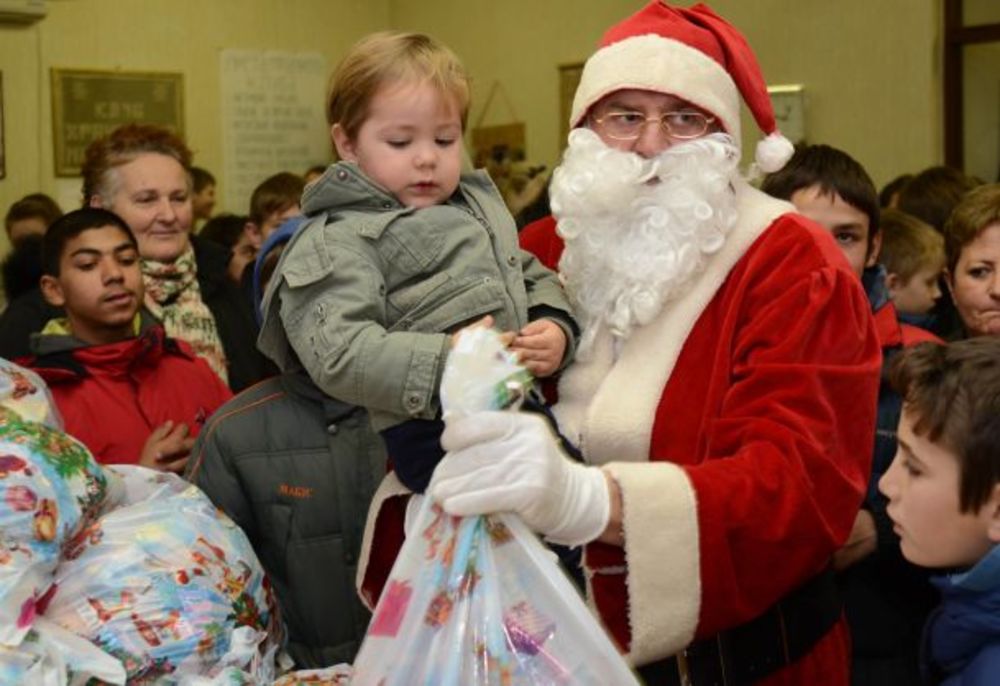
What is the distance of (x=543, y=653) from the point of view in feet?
5.31

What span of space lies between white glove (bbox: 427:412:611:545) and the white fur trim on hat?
685mm

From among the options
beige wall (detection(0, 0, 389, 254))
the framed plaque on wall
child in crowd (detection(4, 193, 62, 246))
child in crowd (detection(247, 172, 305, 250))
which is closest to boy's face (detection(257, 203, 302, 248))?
child in crowd (detection(247, 172, 305, 250))

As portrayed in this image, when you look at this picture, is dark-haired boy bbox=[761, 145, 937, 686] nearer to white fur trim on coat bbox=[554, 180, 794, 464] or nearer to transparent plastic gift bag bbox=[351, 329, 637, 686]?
Answer: white fur trim on coat bbox=[554, 180, 794, 464]

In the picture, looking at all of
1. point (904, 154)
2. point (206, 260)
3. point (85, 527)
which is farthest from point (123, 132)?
point (904, 154)

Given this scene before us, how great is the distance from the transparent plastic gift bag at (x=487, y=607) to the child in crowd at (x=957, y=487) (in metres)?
0.70

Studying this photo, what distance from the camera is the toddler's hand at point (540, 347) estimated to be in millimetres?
1930

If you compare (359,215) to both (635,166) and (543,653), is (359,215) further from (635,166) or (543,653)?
(543,653)

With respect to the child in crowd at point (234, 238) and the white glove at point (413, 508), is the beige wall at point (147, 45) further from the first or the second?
the white glove at point (413, 508)

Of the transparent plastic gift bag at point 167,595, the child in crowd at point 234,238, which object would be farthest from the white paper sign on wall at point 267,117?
the transparent plastic gift bag at point 167,595

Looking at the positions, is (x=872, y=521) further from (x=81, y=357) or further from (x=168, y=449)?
(x=81, y=357)

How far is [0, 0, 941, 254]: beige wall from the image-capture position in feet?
21.8

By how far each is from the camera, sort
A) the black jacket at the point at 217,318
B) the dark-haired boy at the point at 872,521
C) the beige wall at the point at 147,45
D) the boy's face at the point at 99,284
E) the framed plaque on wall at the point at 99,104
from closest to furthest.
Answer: the dark-haired boy at the point at 872,521 < the boy's face at the point at 99,284 < the black jacket at the point at 217,318 < the beige wall at the point at 147,45 < the framed plaque on wall at the point at 99,104

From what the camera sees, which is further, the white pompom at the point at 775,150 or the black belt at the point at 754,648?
the white pompom at the point at 775,150

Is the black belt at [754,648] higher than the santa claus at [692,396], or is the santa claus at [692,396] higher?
the santa claus at [692,396]
